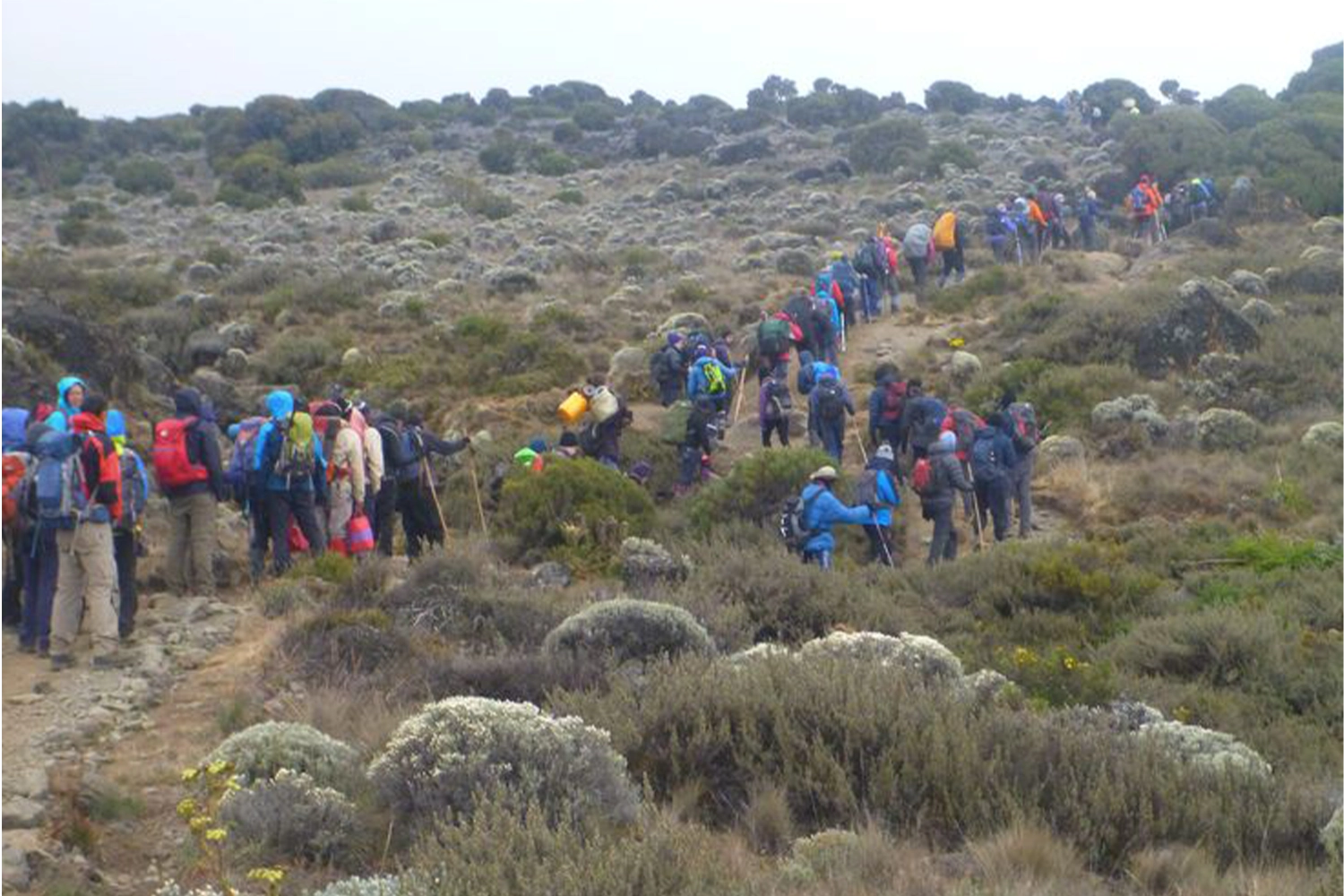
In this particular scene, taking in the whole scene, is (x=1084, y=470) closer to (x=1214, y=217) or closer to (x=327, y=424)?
(x=327, y=424)

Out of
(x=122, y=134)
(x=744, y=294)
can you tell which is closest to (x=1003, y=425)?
(x=744, y=294)

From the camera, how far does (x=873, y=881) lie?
4512 millimetres

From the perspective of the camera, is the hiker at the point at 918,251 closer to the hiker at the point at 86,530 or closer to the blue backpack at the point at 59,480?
the hiker at the point at 86,530

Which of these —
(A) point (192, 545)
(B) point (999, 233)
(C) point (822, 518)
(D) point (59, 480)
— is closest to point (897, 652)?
(C) point (822, 518)

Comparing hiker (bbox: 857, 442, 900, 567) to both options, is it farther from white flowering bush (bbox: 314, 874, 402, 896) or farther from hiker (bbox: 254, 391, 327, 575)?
white flowering bush (bbox: 314, 874, 402, 896)

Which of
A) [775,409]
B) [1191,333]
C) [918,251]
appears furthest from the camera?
[918,251]

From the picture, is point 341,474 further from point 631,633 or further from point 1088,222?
point 1088,222

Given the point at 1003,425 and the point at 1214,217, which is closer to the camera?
the point at 1003,425

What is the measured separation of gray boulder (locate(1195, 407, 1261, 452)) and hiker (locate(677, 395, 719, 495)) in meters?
5.88

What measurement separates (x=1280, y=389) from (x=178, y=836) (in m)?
16.4

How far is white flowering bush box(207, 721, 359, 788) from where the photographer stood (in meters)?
6.01

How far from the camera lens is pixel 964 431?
14180mm

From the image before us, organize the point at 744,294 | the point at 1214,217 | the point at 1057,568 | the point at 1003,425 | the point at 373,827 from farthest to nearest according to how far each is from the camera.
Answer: the point at 1214,217 < the point at 744,294 < the point at 1003,425 < the point at 1057,568 < the point at 373,827

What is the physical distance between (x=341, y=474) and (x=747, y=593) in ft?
12.3
